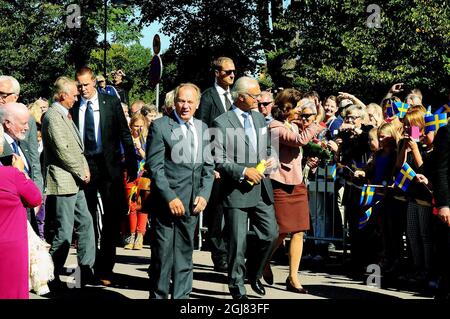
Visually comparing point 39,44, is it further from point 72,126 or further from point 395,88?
point 72,126

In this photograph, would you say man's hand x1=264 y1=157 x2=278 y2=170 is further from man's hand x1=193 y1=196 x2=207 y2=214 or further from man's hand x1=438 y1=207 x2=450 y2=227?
man's hand x1=438 y1=207 x2=450 y2=227

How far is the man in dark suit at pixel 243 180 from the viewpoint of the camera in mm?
8406

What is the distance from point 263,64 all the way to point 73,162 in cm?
3083

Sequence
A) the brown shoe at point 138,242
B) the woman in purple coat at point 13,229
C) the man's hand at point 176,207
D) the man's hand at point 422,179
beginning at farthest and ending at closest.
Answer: the brown shoe at point 138,242
the man's hand at point 422,179
the man's hand at point 176,207
the woman in purple coat at point 13,229

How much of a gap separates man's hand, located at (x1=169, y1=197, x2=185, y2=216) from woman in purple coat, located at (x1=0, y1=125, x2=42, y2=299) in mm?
1533

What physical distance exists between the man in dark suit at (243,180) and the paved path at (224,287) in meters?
0.43

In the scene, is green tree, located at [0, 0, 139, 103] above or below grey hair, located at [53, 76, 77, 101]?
above

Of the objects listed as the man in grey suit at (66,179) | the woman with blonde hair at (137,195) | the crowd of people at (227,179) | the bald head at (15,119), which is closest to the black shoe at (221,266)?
the crowd of people at (227,179)

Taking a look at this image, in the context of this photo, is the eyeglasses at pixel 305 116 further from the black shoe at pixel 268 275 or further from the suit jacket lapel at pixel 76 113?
the suit jacket lapel at pixel 76 113

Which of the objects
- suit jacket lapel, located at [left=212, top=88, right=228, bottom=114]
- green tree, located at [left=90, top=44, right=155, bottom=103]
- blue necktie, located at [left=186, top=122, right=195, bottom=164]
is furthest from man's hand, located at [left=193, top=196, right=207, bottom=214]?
green tree, located at [left=90, top=44, right=155, bottom=103]

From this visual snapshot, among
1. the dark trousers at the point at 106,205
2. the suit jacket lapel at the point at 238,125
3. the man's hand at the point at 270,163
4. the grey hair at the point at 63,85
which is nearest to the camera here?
the suit jacket lapel at the point at 238,125

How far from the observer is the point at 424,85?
2644 cm

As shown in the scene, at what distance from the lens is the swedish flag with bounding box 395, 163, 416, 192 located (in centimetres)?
954

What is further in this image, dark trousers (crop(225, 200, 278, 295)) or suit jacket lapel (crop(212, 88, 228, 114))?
suit jacket lapel (crop(212, 88, 228, 114))
